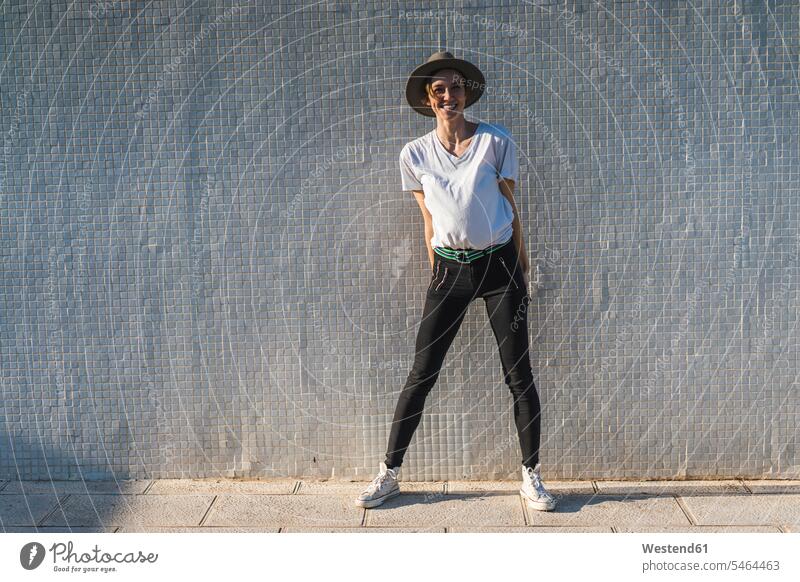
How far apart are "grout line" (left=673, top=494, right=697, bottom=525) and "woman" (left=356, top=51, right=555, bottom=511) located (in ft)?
1.95

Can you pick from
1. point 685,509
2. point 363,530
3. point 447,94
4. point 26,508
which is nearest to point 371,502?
point 363,530

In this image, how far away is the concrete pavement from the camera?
411 centimetres

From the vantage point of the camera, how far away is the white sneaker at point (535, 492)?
13.9 feet

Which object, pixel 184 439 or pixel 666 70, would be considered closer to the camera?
pixel 666 70

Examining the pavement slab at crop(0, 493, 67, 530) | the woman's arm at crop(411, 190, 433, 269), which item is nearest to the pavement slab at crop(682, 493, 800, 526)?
the woman's arm at crop(411, 190, 433, 269)

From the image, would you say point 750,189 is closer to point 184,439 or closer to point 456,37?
point 456,37

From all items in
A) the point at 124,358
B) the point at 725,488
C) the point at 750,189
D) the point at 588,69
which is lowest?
the point at 725,488

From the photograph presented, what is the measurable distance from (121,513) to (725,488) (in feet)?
9.26

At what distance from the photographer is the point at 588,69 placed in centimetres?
439

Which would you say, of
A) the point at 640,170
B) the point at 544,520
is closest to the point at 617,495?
the point at 544,520

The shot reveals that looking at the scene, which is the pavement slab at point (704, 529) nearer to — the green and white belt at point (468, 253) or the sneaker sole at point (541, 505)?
the sneaker sole at point (541, 505)

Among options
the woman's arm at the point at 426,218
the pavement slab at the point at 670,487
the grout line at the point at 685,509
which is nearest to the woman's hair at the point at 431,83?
the woman's arm at the point at 426,218

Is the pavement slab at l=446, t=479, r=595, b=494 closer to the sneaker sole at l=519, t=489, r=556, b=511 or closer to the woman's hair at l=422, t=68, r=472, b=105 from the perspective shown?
the sneaker sole at l=519, t=489, r=556, b=511

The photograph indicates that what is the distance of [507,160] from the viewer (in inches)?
161
